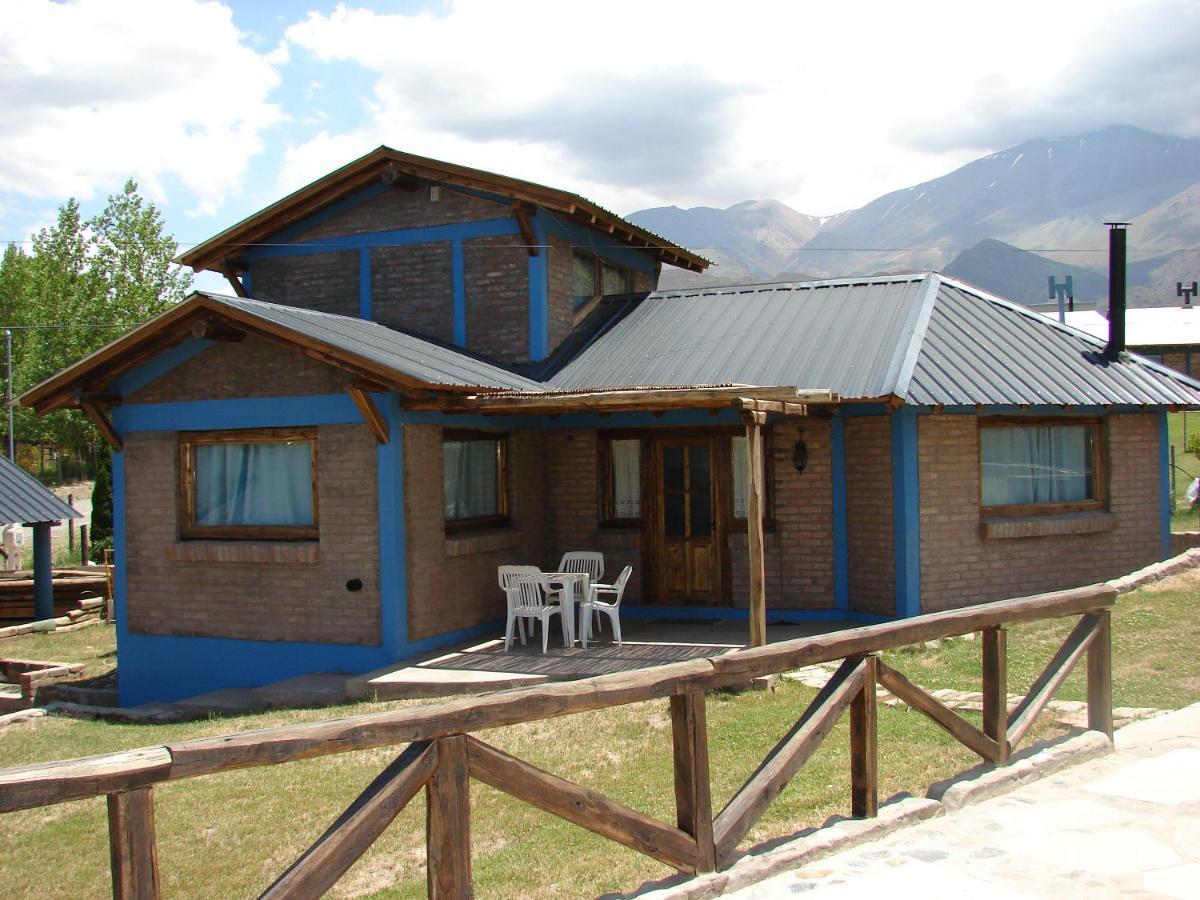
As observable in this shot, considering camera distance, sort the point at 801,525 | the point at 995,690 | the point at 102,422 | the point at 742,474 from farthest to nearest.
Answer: the point at 742,474 < the point at 801,525 < the point at 102,422 < the point at 995,690

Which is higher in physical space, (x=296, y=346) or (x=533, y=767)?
(x=296, y=346)

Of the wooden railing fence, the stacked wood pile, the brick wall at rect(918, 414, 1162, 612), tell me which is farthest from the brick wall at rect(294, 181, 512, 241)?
the wooden railing fence

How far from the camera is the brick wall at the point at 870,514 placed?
443 inches

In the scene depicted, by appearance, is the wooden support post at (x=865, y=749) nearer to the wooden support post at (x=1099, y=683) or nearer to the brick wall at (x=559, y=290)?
the wooden support post at (x=1099, y=683)

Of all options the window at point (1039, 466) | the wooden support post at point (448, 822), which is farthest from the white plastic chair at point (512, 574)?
the wooden support post at point (448, 822)

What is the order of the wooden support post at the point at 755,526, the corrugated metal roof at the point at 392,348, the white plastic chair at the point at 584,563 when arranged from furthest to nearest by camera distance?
the white plastic chair at the point at 584,563
the corrugated metal roof at the point at 392,348
the wooden support post at the point at 755,526

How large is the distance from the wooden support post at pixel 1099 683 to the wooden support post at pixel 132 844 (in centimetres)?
534

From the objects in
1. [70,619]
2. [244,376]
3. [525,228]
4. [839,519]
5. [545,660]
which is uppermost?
[525,228]

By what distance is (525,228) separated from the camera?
12.9 metres

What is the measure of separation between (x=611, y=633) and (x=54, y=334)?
34.4 metres

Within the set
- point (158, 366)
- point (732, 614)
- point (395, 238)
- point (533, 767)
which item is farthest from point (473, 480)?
point (533, 767)

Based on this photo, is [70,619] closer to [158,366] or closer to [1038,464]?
[158,366]

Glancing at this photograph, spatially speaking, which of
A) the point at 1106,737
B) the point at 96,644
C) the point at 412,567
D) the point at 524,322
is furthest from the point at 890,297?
the point at 96,644

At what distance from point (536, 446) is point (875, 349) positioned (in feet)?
13.2
